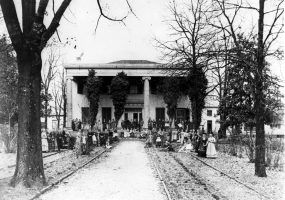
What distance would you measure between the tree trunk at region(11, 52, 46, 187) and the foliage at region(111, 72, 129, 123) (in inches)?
1353

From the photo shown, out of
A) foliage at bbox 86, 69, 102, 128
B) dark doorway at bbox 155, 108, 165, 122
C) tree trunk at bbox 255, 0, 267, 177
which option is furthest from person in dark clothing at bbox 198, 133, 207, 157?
dark doorway at bbox 155, 108, 165, 122

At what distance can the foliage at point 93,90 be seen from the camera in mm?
46188

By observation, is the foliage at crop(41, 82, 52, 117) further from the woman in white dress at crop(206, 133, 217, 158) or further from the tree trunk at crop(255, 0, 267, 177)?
the tree trunk at crop(255, 0, 267, 177)

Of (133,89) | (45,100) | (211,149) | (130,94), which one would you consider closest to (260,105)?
(211,149)

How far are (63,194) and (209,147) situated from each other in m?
14.2

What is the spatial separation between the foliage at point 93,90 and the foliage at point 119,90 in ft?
5.43

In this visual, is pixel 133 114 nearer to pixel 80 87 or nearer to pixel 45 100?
pixel 80 87

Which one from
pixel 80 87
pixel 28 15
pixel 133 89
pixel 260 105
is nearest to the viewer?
pixel 28 15

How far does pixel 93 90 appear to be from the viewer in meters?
46.4

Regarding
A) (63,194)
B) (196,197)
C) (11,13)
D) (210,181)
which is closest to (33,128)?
(63,194)

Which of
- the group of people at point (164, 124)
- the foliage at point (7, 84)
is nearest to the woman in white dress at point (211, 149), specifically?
the foliage at point (7, 84)

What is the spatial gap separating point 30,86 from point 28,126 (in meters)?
1.08

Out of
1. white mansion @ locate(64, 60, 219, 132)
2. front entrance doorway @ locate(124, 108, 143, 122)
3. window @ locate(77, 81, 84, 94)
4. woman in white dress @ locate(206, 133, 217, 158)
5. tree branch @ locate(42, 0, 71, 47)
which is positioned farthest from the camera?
window @ locate(77, 81, 84, 94)

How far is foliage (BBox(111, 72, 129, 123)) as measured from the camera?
4584cm
